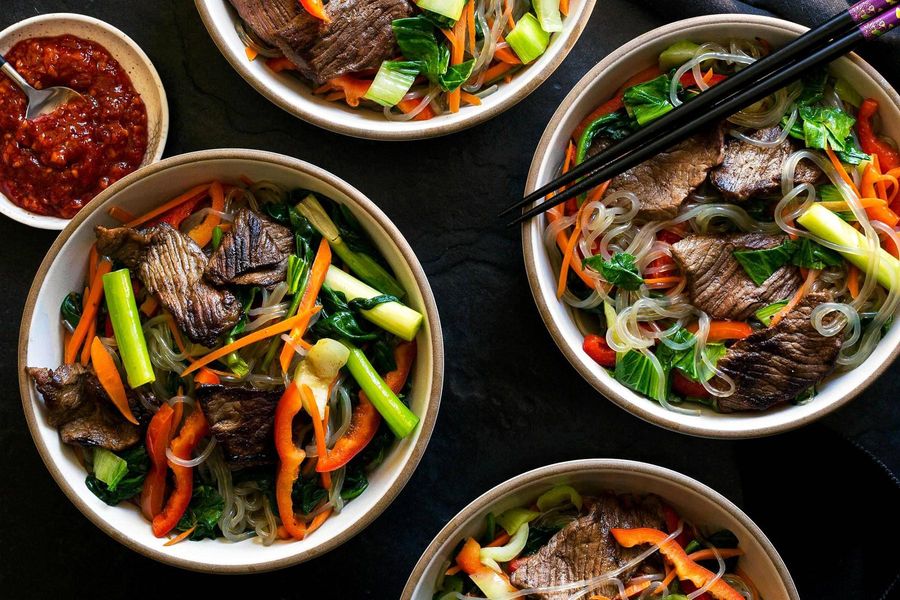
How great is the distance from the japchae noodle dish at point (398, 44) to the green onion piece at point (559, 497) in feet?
4.96

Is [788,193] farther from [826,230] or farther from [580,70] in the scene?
[580,70]

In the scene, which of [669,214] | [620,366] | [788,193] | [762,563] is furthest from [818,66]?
[762,563]

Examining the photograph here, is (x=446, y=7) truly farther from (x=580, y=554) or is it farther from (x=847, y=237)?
(x=580, y=554)

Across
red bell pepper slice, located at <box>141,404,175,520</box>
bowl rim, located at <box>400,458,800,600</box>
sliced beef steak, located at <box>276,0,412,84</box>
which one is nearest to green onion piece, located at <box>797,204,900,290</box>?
bowl rim, located at <box>400,458,800,600</box>

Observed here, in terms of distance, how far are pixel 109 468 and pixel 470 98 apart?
1928 millimetres

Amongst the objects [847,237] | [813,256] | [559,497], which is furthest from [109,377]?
[847,237]

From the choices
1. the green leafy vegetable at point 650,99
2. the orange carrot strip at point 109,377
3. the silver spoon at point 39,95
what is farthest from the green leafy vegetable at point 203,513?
the green leafy vegetable at point 650,99

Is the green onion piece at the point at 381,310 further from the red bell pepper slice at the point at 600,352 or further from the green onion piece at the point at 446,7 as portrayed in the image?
the green onion piece at the point at 446,7

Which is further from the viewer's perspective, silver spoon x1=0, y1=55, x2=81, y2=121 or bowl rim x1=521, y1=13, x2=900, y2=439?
silver spoon x1=0, y1=55, x2=81, y2=121

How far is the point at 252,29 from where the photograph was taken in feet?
10.1

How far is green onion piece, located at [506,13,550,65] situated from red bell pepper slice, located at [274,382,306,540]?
1511 millimetres

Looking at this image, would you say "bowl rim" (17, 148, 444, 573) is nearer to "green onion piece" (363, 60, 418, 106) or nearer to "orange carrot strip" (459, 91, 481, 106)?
"green onion piece" (363, 60, 418, 106)

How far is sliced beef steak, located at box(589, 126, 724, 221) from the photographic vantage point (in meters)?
3.00

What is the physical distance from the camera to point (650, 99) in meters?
2.99
